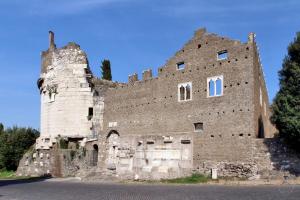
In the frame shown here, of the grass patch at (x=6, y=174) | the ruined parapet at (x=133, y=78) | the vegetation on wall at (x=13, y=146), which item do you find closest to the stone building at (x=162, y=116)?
the ruined parapet at (x=133, y=78)

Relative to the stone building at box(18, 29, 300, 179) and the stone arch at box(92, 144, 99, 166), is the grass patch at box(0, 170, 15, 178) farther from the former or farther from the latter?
the stone arch at box(92, 144, 99, 166)

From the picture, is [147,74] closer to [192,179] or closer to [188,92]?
[188,92]

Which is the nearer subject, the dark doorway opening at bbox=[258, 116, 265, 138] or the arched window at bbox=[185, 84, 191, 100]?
the dark doorway opening at bbox=[258, 116, 265, 138]

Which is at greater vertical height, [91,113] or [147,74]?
[147,74]

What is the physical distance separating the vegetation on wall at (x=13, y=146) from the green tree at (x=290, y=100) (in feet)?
105

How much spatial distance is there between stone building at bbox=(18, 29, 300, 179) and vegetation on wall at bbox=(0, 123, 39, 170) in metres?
8.13

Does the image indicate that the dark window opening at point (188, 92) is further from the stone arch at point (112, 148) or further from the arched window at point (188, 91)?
the stone arch at point (112, 148)

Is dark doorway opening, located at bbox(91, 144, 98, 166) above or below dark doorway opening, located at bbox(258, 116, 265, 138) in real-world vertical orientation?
below

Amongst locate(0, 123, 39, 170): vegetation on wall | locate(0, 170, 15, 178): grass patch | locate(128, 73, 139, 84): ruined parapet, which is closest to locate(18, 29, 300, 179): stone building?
locate(128, 73, 139, 84): ruined parapet

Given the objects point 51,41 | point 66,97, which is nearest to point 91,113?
point 66,97

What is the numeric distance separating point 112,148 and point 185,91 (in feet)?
27.6

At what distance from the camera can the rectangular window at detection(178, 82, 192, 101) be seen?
29377mm

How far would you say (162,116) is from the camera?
3077 cm

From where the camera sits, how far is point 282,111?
76.7ft
